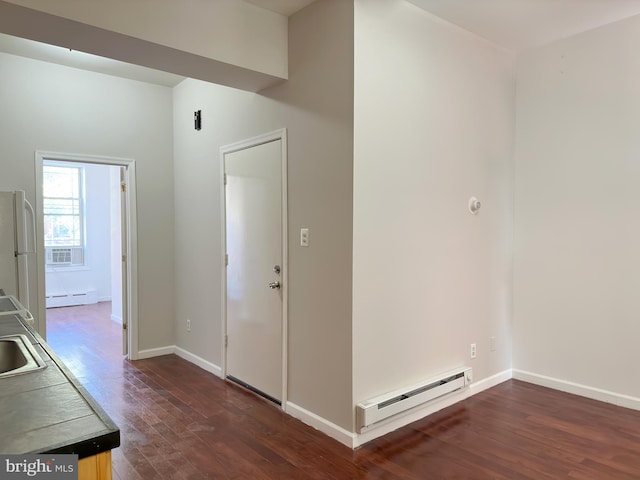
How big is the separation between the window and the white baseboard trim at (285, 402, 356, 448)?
6.50m

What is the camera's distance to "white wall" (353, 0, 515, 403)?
106 inches

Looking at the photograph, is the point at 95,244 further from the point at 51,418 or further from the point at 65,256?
the point at 51,418

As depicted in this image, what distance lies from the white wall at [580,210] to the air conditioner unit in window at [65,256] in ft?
24.5

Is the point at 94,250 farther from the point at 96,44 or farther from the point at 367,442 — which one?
the point at 367,442

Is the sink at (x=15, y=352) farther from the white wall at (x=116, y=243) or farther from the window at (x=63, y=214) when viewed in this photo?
the window at (x=63, y=214)

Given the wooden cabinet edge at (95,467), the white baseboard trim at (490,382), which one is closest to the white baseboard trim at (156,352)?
the white baseboard trim at (490,382)

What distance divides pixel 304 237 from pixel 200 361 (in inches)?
79.6

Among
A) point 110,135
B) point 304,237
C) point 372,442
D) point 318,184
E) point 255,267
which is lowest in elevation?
point 372,442

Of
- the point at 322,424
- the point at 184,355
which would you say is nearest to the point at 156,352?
the point at 184,355

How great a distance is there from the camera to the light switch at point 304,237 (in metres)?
2.95

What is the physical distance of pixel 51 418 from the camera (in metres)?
1.01

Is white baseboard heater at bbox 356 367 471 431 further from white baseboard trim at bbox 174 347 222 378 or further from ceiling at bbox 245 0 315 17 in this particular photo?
ceiling at bbox 245 0 315 17

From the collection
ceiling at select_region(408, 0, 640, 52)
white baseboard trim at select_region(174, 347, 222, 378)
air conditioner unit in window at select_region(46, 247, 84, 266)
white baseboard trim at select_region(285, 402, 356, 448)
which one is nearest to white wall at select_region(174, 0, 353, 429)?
white baseboard trim at select_region(285, 402, 356, 448)

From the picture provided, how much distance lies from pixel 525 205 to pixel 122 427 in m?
3.60
